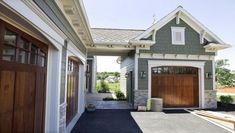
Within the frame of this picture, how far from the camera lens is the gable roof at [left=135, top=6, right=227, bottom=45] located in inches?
486

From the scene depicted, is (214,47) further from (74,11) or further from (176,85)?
(74,11)

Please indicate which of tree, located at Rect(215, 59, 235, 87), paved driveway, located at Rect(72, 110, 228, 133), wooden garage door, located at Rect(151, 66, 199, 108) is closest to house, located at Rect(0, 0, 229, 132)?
wooden garage door, located at Rect(151, 66, 199, 108)

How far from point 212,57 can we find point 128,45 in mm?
5255

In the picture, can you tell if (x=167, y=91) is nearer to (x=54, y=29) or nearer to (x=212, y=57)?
(x=212, y=57)

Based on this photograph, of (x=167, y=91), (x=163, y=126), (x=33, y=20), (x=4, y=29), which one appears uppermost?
(x=33, y=20)

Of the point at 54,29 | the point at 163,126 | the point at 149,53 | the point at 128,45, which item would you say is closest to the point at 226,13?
the point at 149,53

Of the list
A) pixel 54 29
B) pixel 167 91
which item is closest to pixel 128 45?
pixel 167 91

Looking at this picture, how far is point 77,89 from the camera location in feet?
33.4

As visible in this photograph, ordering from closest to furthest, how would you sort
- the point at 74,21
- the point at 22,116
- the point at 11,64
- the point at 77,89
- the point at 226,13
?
the point at 11,64
the point at 22,116
the point at 74,21
the point at 77,89
the point at 226,13

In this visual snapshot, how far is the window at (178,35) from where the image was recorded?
1268 centimetres

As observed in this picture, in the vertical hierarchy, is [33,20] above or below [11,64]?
above

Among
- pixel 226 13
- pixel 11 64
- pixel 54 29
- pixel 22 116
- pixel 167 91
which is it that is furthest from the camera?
pixel 167 91

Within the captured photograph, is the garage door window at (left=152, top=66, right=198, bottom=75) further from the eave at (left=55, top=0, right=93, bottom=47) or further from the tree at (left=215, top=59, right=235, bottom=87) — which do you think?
the tree at (left=215, top=59, right=235, bottom=87)

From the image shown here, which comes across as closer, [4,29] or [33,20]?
[4,29]
